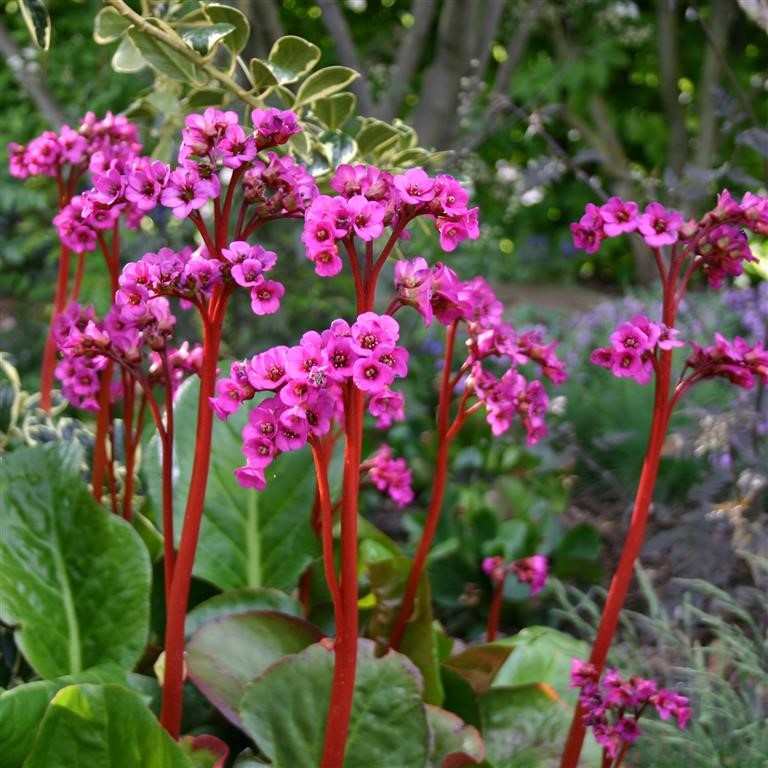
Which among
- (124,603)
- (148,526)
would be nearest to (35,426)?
(148,526)

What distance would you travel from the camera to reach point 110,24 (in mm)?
1323

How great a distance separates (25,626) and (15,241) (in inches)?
154

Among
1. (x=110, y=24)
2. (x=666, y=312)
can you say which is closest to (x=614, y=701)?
(x=666, y=312)

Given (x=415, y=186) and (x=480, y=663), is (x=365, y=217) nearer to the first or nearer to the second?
(x=415, y=186)

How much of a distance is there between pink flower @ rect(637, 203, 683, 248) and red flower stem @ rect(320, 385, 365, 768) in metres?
0.36

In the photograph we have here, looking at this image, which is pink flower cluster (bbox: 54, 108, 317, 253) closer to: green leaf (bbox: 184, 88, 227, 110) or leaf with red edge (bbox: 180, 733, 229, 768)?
green leaf (bbox: 184, 88, 227, 110)

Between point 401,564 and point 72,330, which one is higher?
point 72,330

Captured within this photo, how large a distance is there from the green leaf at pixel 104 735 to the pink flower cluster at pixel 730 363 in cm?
68

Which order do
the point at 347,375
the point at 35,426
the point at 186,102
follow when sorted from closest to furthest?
the point at 347,375 < the point at 186,102 < the point at 35,426

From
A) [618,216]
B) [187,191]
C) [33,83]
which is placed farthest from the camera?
[33,83]

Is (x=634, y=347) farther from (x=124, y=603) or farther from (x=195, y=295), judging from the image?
(x=124, y=603)

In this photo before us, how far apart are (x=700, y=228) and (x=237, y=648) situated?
2.49 ft

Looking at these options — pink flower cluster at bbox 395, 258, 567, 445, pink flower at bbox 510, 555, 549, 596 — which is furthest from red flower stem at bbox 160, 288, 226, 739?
pink flower at bbox 510, 555, 549, 596

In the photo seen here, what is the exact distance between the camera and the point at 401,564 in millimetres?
1451
